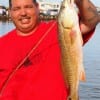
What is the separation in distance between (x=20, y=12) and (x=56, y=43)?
0.58 m

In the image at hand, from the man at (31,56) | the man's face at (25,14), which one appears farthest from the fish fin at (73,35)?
the man's face at (25,14)

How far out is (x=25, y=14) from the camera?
546 centimetres

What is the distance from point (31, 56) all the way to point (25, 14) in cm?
51

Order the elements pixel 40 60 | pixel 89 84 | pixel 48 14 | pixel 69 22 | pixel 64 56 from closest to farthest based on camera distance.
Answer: pixel 69 22 → pixel 64 56 → pixel 40 60 → pixel 89 84 → pixel 48 14

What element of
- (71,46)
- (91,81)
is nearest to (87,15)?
(71,46)

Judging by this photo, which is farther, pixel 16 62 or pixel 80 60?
pixel 16 62

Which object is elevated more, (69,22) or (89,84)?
(69,22)

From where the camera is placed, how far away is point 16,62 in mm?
5562

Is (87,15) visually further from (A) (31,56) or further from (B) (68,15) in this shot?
(A) (31,56)

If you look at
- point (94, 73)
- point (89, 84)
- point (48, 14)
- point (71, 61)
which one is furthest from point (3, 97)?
point (48, 14)

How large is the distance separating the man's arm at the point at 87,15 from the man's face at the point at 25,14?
0.64 meters

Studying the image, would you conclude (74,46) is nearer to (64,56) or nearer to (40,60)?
(64,56)

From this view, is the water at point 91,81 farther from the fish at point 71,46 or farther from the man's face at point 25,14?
the fish at point 71,46

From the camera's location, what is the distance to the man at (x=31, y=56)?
5.29 metres
